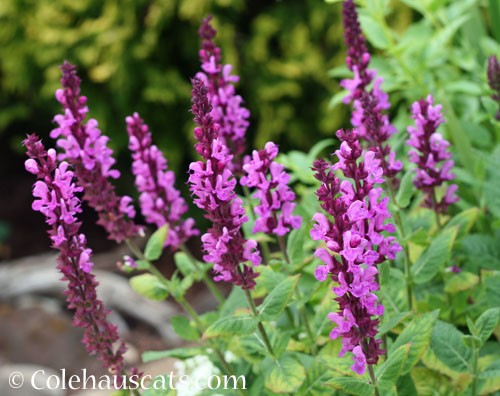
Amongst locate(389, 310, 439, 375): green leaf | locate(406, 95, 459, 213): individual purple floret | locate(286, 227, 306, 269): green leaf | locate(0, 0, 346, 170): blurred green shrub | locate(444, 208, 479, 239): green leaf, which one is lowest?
locate(389, 310, 439, 375): green leaf

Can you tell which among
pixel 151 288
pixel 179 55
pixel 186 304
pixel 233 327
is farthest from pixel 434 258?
pixel 179 55

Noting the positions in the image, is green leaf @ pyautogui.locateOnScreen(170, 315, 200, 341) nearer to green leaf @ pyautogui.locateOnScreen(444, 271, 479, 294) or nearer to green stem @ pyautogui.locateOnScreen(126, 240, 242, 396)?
green stem @ pyautogui.locateOnScreen(126, 240, 242, 396)

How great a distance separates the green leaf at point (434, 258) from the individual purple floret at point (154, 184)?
70cm

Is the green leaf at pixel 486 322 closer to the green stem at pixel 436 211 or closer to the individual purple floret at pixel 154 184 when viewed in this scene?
the green stem at pixel 436 211

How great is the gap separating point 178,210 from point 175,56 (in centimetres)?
399

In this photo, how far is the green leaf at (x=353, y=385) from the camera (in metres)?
1.33

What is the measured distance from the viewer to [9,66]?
6199mm

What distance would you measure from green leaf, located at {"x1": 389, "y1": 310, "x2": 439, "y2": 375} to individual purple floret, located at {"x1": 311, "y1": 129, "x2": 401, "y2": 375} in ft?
0.58

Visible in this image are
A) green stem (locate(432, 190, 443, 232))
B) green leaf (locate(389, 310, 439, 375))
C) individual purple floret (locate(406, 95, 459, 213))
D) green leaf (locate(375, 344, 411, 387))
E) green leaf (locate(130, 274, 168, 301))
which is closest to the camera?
green leaf (locate(375, 344, 411, 387))

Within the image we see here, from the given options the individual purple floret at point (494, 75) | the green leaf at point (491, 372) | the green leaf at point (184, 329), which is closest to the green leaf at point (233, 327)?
the green leaf at point (184, 329)

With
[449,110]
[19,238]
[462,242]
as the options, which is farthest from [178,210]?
[19,238]

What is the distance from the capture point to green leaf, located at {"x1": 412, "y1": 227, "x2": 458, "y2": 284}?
1697mm

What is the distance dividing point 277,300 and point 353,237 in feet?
1.25

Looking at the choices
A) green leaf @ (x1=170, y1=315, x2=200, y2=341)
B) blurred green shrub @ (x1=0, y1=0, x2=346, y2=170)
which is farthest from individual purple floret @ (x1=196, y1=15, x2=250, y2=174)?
blurred green shrub @ (x1=0, y1=0, x2=346, y2=170)
